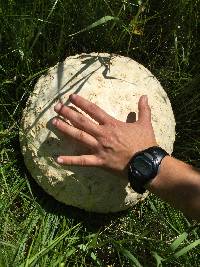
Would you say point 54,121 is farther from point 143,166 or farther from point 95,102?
point 143,166

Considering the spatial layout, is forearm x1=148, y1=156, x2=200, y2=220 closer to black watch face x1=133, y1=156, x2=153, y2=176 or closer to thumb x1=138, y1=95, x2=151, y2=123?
black watch face x1=133, y1=156, x2=153, y2=176

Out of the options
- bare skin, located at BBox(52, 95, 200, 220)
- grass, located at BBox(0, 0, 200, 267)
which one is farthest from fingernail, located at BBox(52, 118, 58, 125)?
grass, located at BBox(0, 0, 200, 267)

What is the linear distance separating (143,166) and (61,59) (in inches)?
34.0

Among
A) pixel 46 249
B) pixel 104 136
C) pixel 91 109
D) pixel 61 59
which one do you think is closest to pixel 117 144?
pixel 104 136

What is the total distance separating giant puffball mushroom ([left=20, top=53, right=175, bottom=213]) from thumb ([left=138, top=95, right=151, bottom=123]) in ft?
0.17

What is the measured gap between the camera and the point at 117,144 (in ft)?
6.12

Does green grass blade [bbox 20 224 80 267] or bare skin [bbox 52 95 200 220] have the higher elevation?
bare skin [bbox 52 95 200 220]

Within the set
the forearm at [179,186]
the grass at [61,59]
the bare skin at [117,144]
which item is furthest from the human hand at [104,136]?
the grass at [61,59]

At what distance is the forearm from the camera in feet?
5.76

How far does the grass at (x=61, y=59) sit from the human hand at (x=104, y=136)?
0.36 metres

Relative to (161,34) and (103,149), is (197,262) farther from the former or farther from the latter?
(161,34)

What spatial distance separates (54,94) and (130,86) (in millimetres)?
322

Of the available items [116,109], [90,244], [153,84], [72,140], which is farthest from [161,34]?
[90,244]

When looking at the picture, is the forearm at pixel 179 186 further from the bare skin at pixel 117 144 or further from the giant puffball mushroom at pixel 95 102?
the giant puffball mushroom at pixel 95 102
